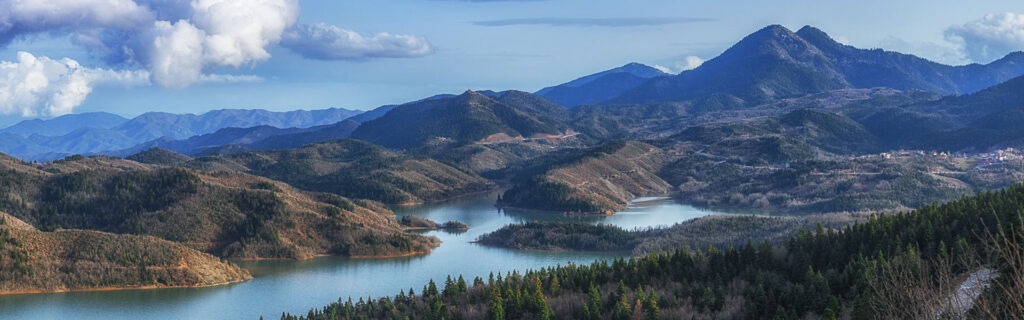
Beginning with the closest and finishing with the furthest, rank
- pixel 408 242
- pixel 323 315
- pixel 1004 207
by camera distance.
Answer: pixel 1004 207, pixel 323 315, pixel 408 242

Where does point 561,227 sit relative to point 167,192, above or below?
below

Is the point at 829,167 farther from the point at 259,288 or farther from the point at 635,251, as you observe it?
the point at 259,288

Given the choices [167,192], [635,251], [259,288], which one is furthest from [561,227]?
[167,192]

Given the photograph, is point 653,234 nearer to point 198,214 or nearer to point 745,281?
point 745,281

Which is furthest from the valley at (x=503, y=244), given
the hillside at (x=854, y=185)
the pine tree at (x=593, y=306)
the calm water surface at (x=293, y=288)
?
the hillside at (x=854, y=185)

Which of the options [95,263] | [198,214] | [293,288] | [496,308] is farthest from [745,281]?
[198,214]

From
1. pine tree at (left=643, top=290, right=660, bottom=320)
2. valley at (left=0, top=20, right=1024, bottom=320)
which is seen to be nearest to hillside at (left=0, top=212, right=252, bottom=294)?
valley at (left=0, top=20, right=1024, bottom=320)
